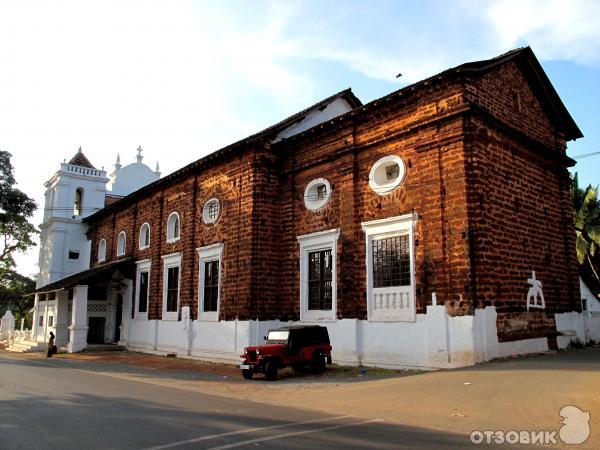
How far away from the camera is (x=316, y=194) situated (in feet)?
A: 59.2

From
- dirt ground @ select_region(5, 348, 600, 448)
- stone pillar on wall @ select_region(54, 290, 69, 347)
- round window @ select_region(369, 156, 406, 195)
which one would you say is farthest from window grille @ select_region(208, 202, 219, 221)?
stone pillar on wall @ select_region(54, 290, 69, 347)

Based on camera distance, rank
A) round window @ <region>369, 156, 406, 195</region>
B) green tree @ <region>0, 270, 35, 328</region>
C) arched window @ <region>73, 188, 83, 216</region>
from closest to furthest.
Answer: round window @ <region>369, 156, 406, 195</region> < arched window @ <region>73, 188, 83, 216</region> < green tree @ <region>0, 270, 35, 328</region>

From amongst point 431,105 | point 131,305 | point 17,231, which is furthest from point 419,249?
point 17,231

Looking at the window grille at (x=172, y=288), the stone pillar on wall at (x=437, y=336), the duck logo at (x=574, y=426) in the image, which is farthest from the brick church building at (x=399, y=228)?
the duck logo at (x=574, y=426)

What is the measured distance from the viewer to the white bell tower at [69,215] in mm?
34062

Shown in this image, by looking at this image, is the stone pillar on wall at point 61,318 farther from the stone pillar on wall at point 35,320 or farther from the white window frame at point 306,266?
the white window frame at point 306,266

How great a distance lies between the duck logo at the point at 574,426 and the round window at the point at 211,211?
15.5 meters

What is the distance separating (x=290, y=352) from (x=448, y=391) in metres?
5.25

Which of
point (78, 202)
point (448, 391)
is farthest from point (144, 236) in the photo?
point (448, 391)

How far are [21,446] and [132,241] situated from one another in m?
22.8

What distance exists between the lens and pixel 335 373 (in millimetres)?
14156

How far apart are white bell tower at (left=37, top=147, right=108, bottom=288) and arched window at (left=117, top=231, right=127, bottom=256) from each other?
5.46 metres

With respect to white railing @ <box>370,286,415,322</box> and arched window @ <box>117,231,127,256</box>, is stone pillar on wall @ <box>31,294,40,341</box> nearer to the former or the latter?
arched window @ <box>117,231,127,256</box>

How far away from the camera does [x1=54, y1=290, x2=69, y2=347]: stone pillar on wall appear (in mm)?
28938
